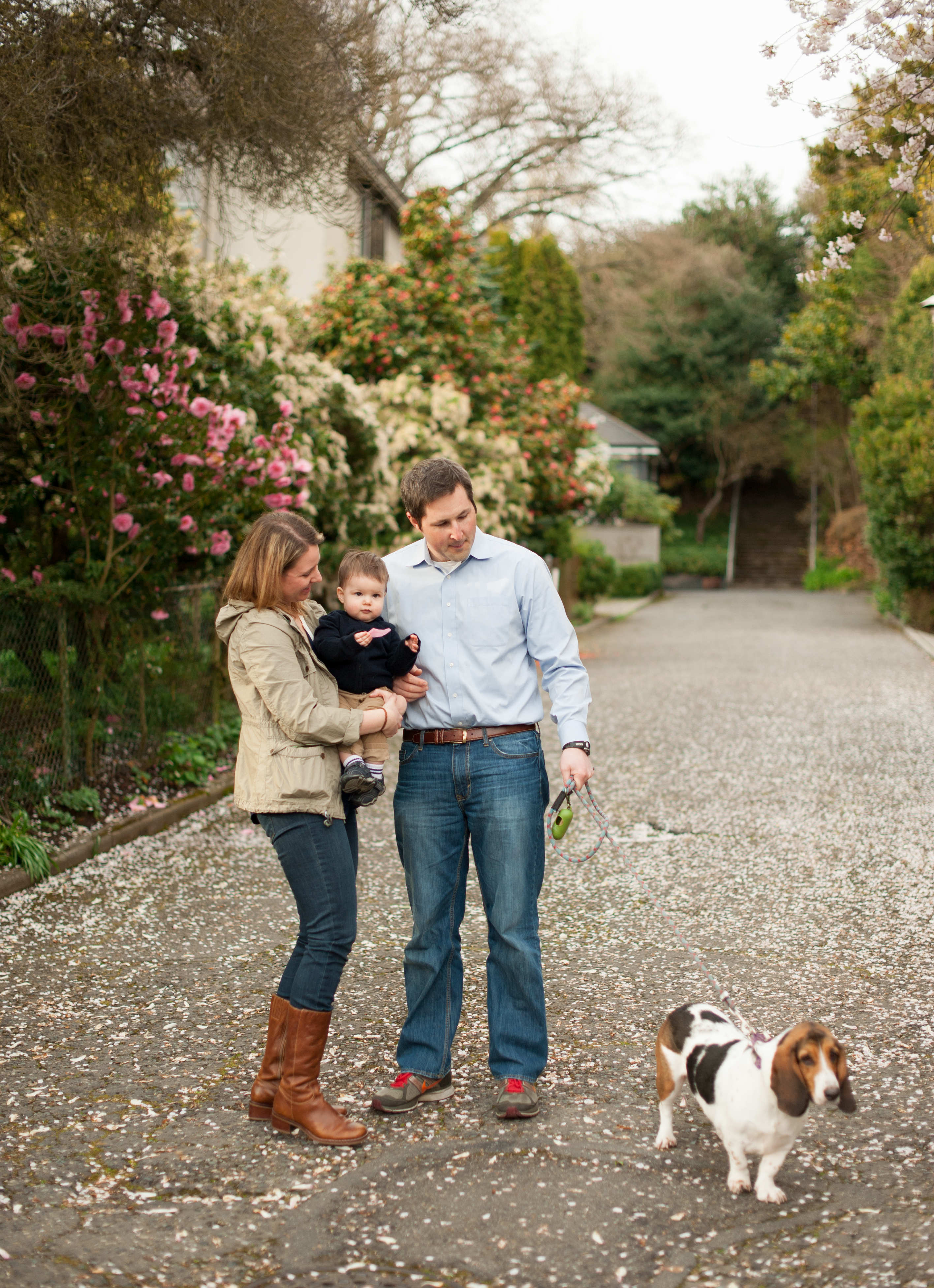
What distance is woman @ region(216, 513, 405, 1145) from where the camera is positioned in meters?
3.29

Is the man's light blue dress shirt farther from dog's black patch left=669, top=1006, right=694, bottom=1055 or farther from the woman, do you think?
dog's black patch left=669, top=1006, right=694, bottom=1055

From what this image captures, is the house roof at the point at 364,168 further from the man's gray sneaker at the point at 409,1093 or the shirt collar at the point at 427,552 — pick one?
the man's gray sneaker at the point at 409,1093

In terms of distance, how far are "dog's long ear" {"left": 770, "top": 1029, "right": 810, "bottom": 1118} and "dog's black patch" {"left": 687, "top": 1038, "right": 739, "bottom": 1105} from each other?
0.22 meters

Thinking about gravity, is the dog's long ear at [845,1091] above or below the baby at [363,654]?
below

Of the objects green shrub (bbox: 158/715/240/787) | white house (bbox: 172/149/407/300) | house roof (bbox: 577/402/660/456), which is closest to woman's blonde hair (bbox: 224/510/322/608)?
white house (bbox: 172/149/407/300)

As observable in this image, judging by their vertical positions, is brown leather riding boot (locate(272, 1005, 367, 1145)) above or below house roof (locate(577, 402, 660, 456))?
below

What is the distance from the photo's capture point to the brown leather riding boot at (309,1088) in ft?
11.0

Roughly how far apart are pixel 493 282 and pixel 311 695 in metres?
24.5

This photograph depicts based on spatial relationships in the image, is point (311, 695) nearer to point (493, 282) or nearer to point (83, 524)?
point (83, 524)

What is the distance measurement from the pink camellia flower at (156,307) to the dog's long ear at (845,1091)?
604 cm

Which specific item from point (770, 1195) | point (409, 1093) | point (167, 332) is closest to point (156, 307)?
point (167, 332)

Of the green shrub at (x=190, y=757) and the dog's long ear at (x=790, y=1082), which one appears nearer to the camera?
the dog's long ear at (x=790, y=1082)

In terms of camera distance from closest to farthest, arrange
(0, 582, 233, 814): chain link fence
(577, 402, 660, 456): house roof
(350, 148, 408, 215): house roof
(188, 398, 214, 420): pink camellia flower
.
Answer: (0, 582, 233, 814): chain link fence → (188, 398, 214, 420): pink camellia flower → (350, 148, 408, 215): house roof → (577, 402, 660, 456): house roof

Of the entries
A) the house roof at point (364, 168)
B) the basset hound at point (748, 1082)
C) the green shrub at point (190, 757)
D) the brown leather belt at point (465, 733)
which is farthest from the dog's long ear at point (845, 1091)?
the house roof at point (364, 168)
